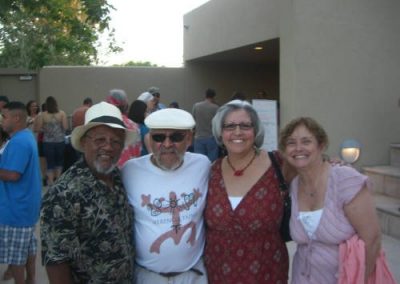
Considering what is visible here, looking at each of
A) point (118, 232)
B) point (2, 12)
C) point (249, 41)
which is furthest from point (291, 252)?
point (249, 41)

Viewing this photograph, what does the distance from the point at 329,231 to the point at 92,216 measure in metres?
1.18

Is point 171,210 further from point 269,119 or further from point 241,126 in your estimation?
point 269,119

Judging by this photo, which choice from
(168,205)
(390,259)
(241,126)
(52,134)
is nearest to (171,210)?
(168,205)

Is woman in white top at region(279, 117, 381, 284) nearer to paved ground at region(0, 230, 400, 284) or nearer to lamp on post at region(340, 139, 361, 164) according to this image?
lamp on post at region(340, 139, 361, 164)

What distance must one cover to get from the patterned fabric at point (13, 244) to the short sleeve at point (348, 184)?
284 cm

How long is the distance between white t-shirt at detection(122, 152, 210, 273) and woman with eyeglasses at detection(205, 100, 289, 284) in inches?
4.3

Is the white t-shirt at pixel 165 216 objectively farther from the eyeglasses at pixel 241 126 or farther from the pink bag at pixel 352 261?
the pink bag at pixel 352 261

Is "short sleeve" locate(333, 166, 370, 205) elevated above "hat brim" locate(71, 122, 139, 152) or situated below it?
below

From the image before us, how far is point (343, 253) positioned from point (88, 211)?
128 centimetres

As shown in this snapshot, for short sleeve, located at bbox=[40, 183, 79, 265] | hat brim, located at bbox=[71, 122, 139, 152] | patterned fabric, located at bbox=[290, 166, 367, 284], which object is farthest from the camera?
patterned fabric, located at bbox=[290, 166, 367, 284]

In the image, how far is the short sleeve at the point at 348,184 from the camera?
238 cm

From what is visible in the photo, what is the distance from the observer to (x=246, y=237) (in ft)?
8.28

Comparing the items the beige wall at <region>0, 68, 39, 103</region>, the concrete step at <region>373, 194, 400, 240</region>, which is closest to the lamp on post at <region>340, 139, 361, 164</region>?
the concrete step at <region>373, 194, 400, 240</region>

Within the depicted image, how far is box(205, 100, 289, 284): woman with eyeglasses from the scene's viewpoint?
8.28 ft
